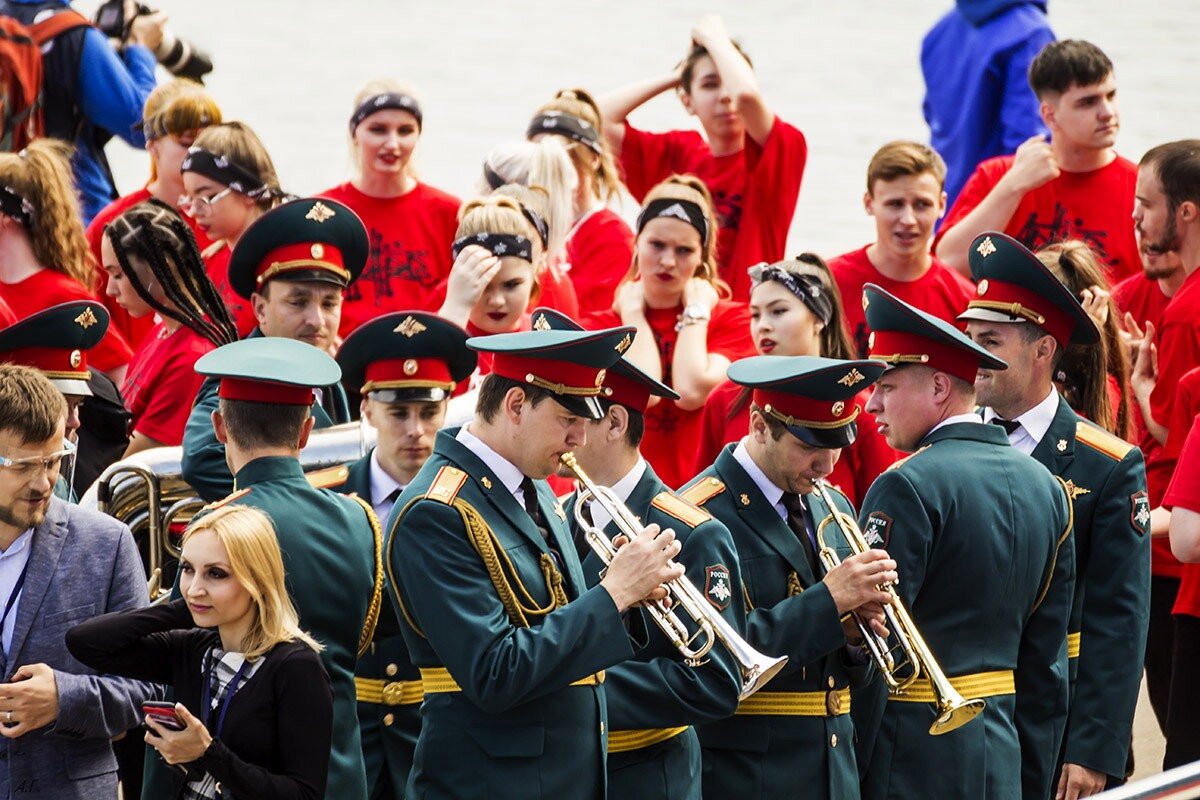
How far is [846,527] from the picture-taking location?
17.6 feet

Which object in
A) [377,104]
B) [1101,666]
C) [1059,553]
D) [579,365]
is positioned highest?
[377,104]

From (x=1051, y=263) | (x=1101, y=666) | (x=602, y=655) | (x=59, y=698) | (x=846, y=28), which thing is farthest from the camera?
(x=846, y=28)

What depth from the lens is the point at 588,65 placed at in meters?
20.2

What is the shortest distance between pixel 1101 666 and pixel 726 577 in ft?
4.93

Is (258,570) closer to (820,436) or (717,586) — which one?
(717,586)

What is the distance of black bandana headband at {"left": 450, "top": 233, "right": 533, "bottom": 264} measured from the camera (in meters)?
7.35

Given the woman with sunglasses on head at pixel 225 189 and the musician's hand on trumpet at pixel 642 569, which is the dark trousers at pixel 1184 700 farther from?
the woman with sunglasses on head at pixel 225 189

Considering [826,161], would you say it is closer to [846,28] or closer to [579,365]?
[846,28]

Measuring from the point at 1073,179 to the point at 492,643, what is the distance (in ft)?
16.5

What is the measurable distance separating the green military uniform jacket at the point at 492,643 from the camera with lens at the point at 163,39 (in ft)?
23.7

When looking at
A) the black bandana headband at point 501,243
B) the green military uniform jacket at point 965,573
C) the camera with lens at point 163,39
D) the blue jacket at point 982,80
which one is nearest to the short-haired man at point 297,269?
the black bandana headband at point 501,243

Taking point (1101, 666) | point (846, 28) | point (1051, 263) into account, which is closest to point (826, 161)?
point (846, 28)

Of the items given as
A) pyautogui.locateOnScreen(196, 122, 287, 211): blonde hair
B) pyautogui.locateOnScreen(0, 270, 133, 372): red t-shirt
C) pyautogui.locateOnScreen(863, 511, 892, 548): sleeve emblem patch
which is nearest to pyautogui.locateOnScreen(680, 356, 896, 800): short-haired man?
pyautogui.locateOnScreen(863, 511, 892, 548): sleeve emblem patch

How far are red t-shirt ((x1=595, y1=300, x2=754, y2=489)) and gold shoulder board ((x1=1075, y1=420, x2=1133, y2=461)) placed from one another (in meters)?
1.96
